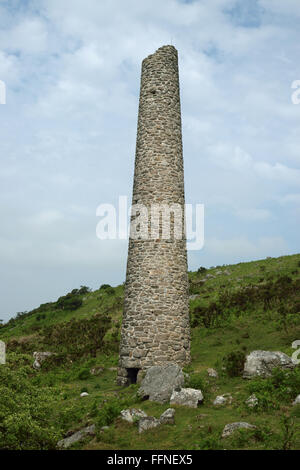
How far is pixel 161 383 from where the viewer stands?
14.4 meters

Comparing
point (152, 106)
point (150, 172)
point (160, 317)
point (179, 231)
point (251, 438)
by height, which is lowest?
point (251, 438)

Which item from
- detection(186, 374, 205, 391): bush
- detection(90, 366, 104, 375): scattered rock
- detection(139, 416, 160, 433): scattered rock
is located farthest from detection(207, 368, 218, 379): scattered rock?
detection(90, 366, 104, 375): scattered rock

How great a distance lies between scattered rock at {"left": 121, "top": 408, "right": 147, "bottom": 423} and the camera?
12.0m

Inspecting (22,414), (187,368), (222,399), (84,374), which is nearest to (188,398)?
(222,399)

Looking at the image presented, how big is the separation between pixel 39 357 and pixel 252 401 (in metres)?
16.0

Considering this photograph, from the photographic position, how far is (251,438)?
944 cm

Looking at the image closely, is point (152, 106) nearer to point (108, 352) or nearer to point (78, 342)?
point (108, 352)

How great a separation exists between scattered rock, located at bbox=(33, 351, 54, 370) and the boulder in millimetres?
10654

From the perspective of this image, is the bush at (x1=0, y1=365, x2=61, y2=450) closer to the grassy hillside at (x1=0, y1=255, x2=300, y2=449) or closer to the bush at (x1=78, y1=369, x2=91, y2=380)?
the grassy hillside at (x1=0, y1=255, x2=300, y2=449)

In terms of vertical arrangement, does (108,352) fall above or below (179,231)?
below
